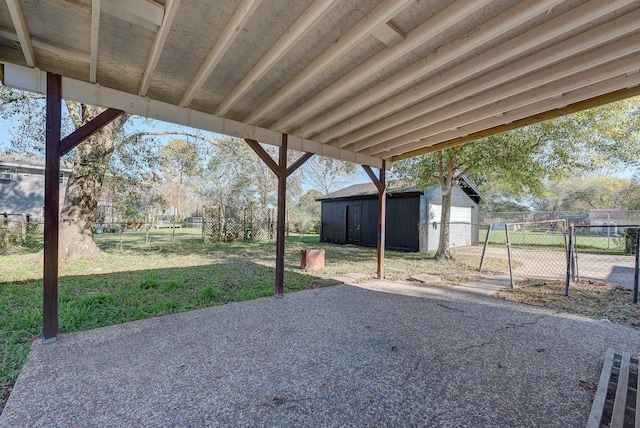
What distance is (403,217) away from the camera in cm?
1159

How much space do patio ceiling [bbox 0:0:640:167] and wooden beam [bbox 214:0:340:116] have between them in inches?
0.5

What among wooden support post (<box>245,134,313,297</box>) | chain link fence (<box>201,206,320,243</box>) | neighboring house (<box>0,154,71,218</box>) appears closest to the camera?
wooden support post (<box>245,134,313,297</box>)

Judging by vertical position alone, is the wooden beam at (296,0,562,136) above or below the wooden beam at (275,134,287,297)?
above

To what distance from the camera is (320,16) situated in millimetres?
2104

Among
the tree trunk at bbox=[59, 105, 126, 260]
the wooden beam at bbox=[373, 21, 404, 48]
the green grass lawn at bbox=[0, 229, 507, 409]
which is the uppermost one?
the wooden beam at bbox=[373, 21, 404, 48]

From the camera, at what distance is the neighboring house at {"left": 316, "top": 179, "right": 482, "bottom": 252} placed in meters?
11.2

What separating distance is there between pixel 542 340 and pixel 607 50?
112 inches

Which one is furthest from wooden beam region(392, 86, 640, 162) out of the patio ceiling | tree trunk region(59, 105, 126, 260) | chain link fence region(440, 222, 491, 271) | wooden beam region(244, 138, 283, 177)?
tree trunk region(59, 105, 126, 260)

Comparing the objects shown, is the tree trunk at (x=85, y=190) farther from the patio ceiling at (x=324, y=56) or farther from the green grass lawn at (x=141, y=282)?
the patio ceiling at (x=324, y=56)

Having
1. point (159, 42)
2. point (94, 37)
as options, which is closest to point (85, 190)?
point (94, 37)

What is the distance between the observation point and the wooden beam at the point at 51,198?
2770 millimetres

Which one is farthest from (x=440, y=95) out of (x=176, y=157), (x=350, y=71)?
(x=176, y=157)

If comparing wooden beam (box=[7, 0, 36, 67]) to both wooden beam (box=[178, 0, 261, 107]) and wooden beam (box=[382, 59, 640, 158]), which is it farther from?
wooden beam (box=[382, 59, 640, 158])

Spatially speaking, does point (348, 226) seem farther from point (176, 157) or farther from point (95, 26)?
point (95, 26)
